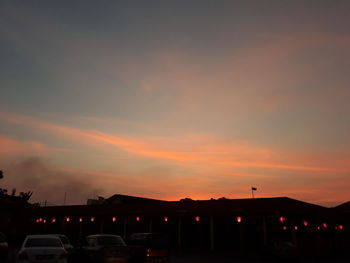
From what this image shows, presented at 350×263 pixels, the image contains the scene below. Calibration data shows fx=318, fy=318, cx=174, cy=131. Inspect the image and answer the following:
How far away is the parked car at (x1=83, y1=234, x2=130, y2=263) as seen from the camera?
1369 cm

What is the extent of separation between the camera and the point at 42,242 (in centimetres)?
1192

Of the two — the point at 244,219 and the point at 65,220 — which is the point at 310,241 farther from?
the point at 65,220

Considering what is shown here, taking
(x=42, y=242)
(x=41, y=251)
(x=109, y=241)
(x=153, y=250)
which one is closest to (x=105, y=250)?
(x=109, y=241)

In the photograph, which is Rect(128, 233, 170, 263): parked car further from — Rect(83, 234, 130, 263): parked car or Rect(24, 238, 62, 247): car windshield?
Rect(24, 238, 62, 247): car windshield

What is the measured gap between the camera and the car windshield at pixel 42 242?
1170 cm

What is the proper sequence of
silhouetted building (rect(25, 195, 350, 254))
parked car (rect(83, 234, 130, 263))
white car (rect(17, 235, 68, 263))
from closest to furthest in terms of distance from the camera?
white car (rect(17, 235, 68, 263)) → parked car (rect(83, 234, 130, 263)) → silhouetted building (rect(25, 195, 350, 254))

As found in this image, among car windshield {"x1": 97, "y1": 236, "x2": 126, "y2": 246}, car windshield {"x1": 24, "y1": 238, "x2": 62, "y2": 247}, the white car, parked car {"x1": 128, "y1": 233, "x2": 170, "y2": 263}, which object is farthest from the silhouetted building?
the white car

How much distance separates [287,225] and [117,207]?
18.7m

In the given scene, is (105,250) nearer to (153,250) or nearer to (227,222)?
(153,250)

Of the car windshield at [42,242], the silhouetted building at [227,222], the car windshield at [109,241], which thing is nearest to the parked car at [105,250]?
the car windshield at [109,241]

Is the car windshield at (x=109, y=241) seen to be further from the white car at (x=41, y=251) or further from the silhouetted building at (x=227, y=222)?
the silhouetted building at (x=227, y=222)

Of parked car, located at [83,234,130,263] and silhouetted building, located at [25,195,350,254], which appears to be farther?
silhouetted building, located at [25,195,350,254]

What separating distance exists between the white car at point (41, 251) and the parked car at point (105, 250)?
2335mm

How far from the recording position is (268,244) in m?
24.6
